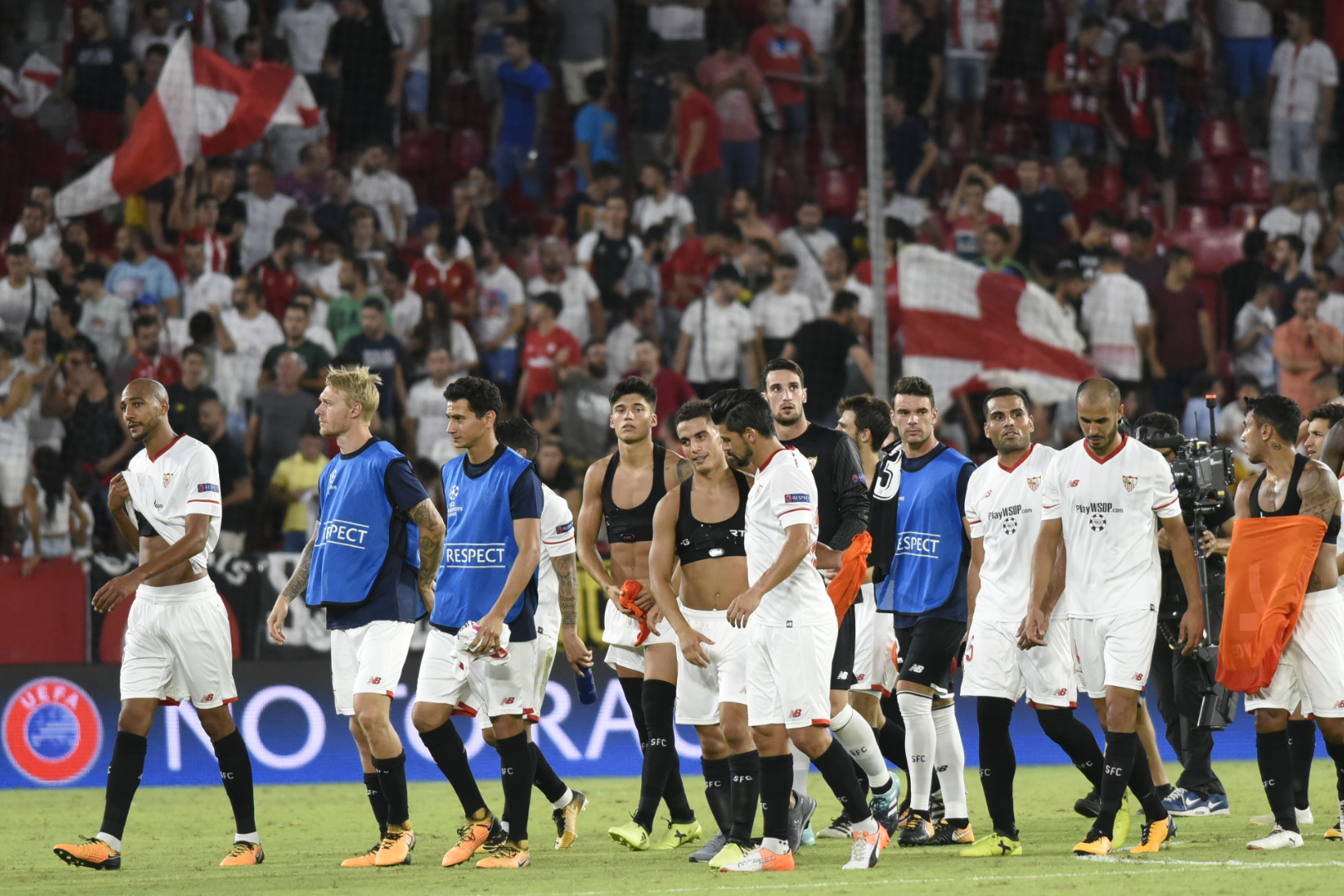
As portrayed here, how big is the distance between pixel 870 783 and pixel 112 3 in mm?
13925

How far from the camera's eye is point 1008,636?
8.65m

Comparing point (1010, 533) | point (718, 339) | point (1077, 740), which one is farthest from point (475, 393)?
point (718, 339)

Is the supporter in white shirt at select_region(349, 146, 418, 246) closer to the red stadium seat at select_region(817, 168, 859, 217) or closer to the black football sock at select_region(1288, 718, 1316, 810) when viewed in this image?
the red stadium seat at select_region(817, 168, 859, 217)

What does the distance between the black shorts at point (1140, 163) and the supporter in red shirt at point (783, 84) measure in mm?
3752

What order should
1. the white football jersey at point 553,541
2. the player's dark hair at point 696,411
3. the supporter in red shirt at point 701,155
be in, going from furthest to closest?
the supporter in red shirt at point 701,155 < the white football jersey at point 553,541 < the player's dark hair at point 696,411

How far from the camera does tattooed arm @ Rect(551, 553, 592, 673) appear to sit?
904 centimetres

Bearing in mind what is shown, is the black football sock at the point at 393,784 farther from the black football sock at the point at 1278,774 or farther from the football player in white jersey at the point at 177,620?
the black football sock at the point at 1278,774

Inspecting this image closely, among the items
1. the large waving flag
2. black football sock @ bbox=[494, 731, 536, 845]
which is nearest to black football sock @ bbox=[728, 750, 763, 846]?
black football sock @ bbox=[494, 731, 536, 845]

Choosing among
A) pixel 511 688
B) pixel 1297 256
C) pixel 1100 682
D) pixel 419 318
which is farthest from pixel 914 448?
pixel 1297 256

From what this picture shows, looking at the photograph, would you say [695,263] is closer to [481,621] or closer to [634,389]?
[634,389]

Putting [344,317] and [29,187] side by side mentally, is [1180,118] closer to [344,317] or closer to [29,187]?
[344,317]

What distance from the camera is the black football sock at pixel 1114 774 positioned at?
7.95 meters

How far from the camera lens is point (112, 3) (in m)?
19.1

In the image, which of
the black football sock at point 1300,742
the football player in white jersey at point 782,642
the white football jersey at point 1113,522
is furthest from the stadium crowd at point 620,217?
the football player in white jersey at point 782,642
